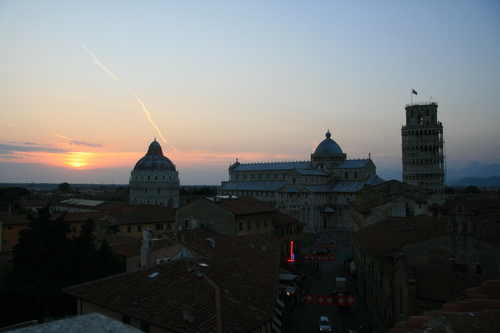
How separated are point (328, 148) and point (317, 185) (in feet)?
44.0

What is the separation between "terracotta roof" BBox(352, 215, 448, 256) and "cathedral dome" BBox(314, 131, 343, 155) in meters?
67.8

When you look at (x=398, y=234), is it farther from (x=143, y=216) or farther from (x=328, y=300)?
(x=143, y=216)

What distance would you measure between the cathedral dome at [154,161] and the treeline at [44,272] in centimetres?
8683

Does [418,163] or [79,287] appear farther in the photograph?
[418,163]

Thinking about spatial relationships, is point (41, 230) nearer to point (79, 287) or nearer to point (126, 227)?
point (79, 287)

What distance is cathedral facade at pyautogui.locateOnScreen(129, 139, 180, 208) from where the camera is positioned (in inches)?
4176

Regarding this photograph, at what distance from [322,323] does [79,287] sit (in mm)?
13014

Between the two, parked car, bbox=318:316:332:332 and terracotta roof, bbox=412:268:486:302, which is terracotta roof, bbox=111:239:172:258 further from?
terracotta roof, bbox=412:268:486:302

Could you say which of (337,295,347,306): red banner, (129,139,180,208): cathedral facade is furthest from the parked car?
(129,139,180,208): cathedral facade

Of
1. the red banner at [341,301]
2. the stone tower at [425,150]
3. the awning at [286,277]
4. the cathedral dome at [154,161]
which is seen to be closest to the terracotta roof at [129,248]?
the awning at [286,277]

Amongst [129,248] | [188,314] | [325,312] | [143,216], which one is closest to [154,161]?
[143,216]

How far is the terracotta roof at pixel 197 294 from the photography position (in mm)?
12266

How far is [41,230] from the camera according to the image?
71.3ft

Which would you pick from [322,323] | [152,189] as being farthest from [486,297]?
[152,189]
